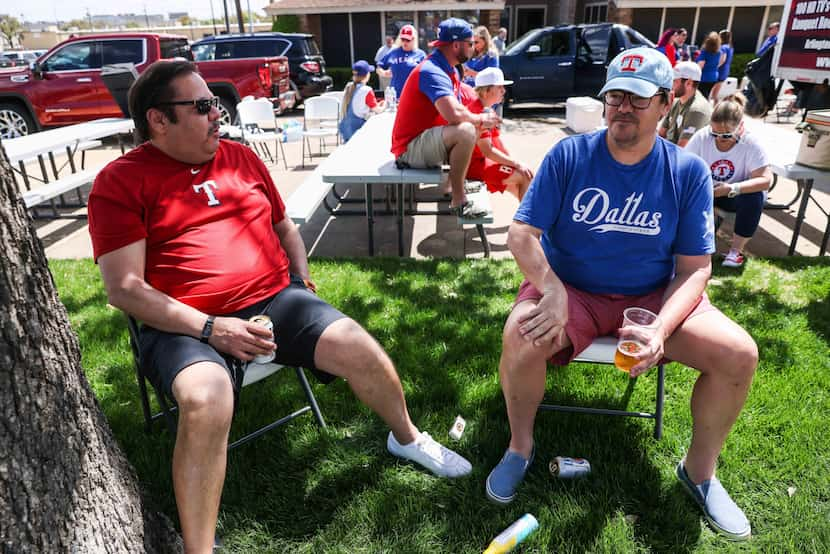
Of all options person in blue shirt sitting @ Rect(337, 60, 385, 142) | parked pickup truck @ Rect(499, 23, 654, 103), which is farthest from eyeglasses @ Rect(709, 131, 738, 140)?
parked pickup truck @ Rect(499, 23, 654, 103)

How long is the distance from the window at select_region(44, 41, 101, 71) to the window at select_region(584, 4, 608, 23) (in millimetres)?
18496

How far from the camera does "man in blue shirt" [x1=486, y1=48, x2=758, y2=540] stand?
6.87 feet

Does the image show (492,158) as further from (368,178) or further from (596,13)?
(596,13)

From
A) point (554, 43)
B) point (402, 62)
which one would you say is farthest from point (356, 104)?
point (554, 43)

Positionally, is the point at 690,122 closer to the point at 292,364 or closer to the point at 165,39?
the point at 292,364

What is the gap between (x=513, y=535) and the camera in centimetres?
202

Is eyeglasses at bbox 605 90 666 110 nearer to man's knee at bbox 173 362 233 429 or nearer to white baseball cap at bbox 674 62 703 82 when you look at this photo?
→ man's knee at bbox 173 362 233 429

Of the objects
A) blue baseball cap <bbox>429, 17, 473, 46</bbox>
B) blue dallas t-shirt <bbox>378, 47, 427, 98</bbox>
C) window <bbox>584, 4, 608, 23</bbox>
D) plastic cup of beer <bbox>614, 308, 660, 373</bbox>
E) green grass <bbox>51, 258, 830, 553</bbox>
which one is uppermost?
window <bbox>584, 4, 608, 23</bbox>

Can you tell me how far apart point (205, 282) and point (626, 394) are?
2077mm

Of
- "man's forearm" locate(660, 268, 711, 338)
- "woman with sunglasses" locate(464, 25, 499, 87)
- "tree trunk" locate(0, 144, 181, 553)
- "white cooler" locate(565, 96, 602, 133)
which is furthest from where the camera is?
"white cooler" locate(565, 96, 602, 133)

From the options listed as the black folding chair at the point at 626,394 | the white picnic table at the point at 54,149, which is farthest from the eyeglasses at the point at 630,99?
the white picnic table at the point at 54,149

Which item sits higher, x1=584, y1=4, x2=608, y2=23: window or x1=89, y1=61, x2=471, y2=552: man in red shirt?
x1=584, y1=4, x2=608, y2=23: window

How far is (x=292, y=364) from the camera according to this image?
2.29 m

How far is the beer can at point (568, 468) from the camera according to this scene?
2.31 metres
